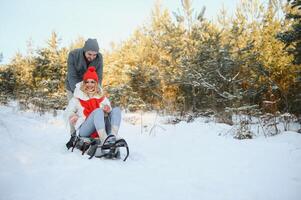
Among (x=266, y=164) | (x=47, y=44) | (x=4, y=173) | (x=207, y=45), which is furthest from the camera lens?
(x=47, y=44)

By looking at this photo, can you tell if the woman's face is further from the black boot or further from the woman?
the black boot

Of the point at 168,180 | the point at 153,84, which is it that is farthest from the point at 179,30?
the point at 168,180

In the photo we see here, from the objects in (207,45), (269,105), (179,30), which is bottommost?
(269,105)

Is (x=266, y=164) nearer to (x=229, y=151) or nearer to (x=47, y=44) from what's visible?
(x=229, y=151)

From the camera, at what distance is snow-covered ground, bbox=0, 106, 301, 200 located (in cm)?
199

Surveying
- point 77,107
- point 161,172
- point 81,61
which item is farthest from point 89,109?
point 161,172

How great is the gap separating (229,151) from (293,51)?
10.5 ft

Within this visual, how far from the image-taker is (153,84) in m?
10.2

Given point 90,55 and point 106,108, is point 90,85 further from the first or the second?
point 90,55

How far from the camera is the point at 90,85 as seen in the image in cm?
357

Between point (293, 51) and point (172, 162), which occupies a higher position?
point (293, 51)

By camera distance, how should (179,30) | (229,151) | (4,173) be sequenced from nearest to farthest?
(4,173), (229,151), (179,30)

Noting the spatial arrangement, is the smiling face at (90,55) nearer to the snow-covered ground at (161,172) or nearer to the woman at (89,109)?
the woman at (89,109)

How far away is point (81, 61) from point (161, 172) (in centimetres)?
226
